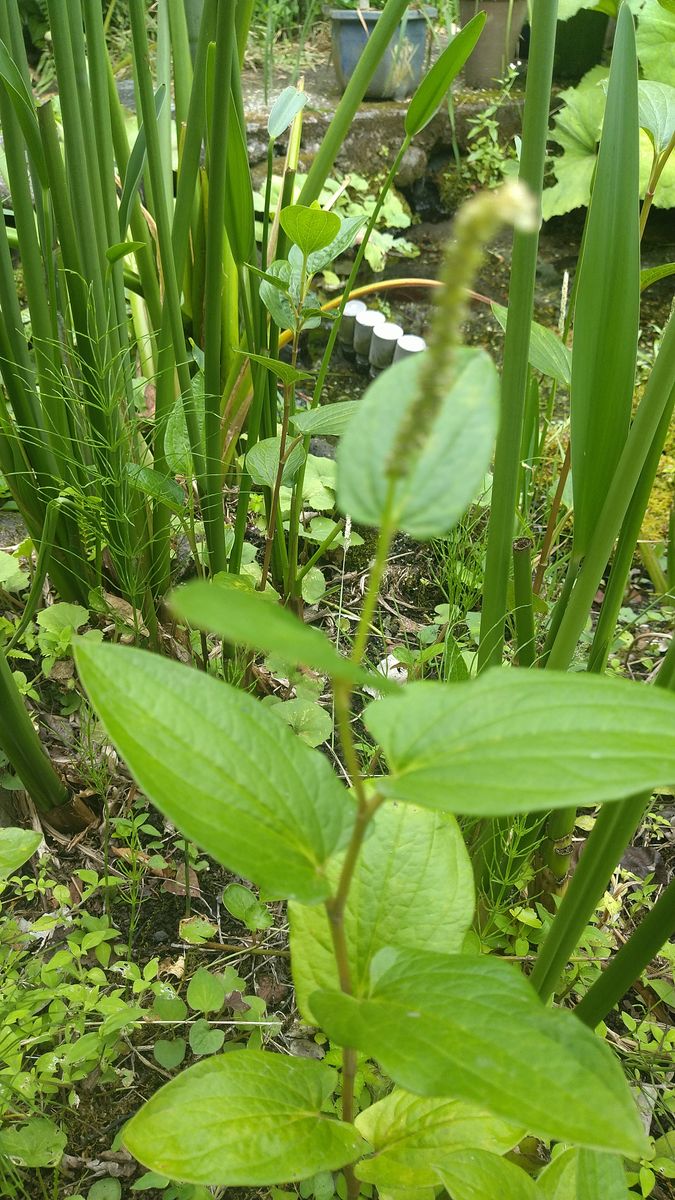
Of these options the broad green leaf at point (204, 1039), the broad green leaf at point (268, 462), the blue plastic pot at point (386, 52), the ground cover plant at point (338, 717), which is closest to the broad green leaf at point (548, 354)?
the ground cover plant at point (338, 717)

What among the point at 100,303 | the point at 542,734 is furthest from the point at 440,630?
the point at 542,734

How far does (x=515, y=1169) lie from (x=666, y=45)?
8.53 feet

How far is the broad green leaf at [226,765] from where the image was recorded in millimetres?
289

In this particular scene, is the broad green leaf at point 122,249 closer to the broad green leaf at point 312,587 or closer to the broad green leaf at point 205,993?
the broad green leaf at point 312,587

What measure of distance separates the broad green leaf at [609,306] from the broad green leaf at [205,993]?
0.42 meters

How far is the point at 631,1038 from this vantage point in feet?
2.46

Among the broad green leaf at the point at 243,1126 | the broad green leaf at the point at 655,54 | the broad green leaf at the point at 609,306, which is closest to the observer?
the broad green leaf at the point at 243,1126

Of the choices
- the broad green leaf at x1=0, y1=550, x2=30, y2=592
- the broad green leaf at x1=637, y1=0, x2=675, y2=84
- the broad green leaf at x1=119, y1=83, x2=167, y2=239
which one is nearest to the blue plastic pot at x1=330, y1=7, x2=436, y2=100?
the broad green leaf at x1=637, y1=0, x2=675, y2=84

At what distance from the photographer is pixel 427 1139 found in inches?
17.7

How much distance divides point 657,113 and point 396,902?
596 mm

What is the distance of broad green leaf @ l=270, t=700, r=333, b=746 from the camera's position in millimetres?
831

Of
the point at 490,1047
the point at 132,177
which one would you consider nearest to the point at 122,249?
the point at 132,177

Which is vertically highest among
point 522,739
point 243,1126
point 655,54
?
point 655,54

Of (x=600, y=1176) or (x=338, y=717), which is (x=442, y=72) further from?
(x=600, y=1176)
